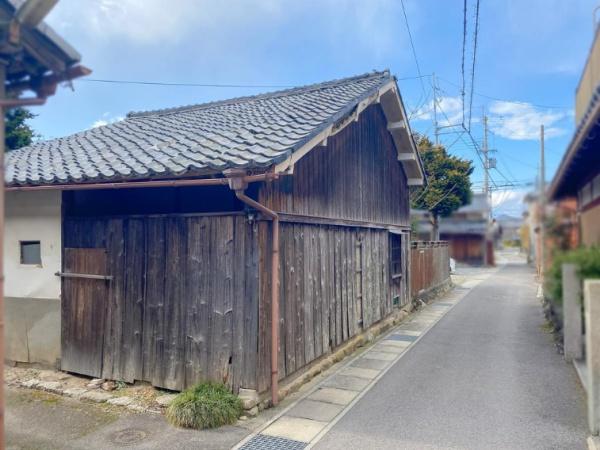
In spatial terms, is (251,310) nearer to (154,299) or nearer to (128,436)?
(154,299)

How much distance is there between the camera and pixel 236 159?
17.1 feet

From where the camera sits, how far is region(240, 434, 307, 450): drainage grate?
467 cm

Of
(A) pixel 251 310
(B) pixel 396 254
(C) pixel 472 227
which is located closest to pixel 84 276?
(A) pixel 251 310

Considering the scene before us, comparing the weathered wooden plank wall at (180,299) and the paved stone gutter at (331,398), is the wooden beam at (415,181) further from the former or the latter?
the weathered wooden plank wall at (180,299)

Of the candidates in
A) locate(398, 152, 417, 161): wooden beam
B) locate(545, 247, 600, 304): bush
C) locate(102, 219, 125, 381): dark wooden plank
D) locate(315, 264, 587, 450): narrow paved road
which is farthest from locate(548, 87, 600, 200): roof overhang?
locate(398, 152, 417, 161): wooden beam

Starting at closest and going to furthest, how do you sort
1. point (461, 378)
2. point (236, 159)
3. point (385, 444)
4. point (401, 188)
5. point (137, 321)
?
point (385, 444) → point (236, 159) → point (137, 321) → point (461, 378) → point (401, 188)

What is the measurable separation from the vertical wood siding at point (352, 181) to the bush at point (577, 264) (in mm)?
3710

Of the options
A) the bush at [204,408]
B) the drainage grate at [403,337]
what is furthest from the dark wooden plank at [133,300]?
the drainage grate at [403,337]

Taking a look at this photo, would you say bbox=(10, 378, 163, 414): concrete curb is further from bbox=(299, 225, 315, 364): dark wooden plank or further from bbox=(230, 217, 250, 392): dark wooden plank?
bbox=(299, 225, 315, 364): dark wooden plank

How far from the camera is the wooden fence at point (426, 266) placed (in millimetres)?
14053

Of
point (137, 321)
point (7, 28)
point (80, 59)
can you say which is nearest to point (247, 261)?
point (137, 321)

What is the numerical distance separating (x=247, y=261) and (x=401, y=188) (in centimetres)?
774

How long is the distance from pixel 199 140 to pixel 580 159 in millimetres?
5101

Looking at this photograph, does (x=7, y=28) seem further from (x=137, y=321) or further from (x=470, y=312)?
(x=470, y=312)
